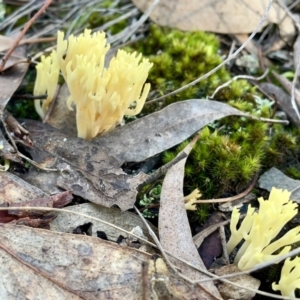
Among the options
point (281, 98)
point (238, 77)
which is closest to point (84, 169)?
point (238, 77)

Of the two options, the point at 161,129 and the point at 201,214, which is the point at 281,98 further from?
the point at 201,214

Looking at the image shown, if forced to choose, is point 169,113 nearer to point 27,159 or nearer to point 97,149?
point 97,149

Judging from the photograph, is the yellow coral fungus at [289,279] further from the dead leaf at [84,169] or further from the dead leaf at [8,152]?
the dead leaf at [8,152]

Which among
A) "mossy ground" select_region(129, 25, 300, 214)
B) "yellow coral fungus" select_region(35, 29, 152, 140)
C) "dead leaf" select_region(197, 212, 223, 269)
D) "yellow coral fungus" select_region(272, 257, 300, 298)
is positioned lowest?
"dead leaf" select_region(197, 212, 223, 269)

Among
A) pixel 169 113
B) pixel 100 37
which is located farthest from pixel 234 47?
pixel 100 37

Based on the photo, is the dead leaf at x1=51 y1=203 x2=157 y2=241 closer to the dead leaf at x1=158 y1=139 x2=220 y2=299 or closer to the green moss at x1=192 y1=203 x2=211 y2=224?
the dead leaf at x1=158 y1=139 x2=220 y2=299

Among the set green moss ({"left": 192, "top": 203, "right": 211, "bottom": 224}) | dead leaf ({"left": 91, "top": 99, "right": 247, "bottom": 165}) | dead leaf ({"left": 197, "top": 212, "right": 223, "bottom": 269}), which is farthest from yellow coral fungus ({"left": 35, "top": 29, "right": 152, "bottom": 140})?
dead leaf ({"left": 197, "top": 212, "right": 223, "bottom": 269})
